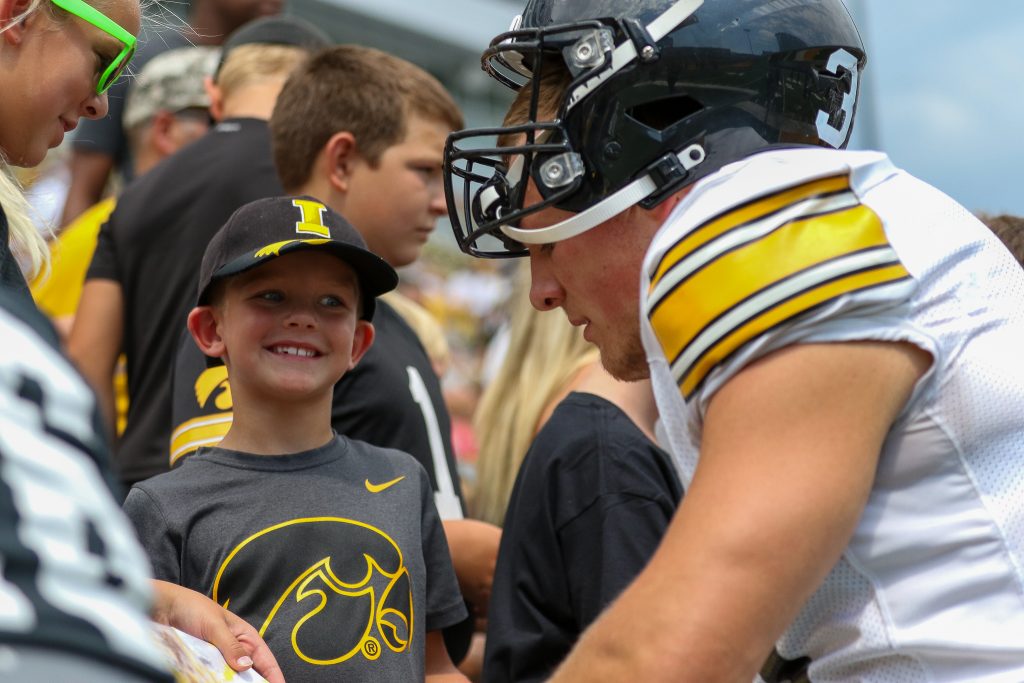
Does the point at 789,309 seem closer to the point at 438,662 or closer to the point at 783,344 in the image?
the point at 783,344

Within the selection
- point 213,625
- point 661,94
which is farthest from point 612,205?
point 213,625

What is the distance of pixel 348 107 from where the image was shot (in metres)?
3.98

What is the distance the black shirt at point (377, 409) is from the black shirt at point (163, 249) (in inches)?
20.5

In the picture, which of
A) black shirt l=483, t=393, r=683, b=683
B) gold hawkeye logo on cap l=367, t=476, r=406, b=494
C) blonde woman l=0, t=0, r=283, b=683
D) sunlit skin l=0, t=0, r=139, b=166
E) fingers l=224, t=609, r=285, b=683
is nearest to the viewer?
blonde woman l=0, t=0, r=283, b=683

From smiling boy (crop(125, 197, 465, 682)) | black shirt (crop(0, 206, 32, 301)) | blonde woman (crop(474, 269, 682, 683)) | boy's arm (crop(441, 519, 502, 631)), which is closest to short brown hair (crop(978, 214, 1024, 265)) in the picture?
blonde woman (crop(474, 269, 682, 683))

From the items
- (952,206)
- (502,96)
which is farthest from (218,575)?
(502,96)

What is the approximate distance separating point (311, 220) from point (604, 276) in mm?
935

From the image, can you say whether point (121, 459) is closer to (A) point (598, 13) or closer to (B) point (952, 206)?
(A) point (598, 13)

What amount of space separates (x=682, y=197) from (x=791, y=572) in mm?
696

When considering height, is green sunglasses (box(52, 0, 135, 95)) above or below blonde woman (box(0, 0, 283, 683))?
above

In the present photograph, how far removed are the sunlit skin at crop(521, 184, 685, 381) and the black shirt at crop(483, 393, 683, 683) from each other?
656 millimetres

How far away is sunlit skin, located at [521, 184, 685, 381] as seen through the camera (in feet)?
7.20

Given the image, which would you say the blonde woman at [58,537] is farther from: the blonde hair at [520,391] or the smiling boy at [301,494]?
the blonde hair at [520,391]

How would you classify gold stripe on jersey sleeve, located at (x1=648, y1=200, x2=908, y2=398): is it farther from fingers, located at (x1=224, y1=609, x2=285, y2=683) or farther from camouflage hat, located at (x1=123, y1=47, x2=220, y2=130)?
camouflage hat, located at (x1=123, y1=47, x2=220, y2=130)
